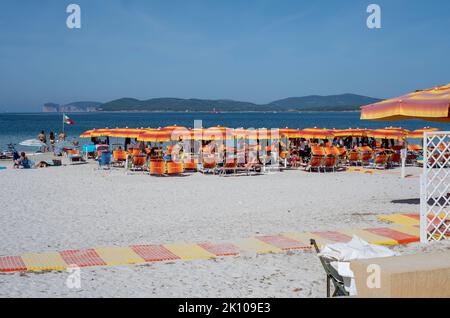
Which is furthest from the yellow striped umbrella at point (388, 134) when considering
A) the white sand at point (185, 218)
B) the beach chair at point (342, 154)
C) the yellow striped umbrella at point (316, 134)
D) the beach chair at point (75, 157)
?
the beach chair at point (75, 157)

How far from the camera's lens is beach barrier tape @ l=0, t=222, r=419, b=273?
5391 millimetres

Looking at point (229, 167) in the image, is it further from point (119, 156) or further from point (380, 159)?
point (380, 159)

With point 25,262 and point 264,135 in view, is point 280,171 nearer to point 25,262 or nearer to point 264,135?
point 264,135

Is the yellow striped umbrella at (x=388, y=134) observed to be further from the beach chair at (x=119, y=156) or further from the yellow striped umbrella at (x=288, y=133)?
the beach chair at (x=119, y=156)

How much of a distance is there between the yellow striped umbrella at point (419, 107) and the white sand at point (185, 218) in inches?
66.4

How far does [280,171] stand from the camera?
16297 millimetres

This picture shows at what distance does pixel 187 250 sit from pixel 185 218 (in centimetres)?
217

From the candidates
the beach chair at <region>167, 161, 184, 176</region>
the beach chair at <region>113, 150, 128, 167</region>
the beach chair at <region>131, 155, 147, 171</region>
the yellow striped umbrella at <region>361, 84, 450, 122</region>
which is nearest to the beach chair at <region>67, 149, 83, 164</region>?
the beach chair at <region>113, 150, 128, 167</region>

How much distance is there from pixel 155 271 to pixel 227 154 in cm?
1064

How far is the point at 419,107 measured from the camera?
304 inches

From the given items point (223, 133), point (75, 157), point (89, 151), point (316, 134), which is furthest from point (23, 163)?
point (316, 134)

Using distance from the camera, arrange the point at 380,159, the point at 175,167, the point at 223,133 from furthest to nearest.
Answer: the point at 380,159, the point at 223,133, the point at 175,167

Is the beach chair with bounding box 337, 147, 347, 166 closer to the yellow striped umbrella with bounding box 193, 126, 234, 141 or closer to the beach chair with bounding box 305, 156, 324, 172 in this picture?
the beach chair with bounding box 305, 156, 324, 172
